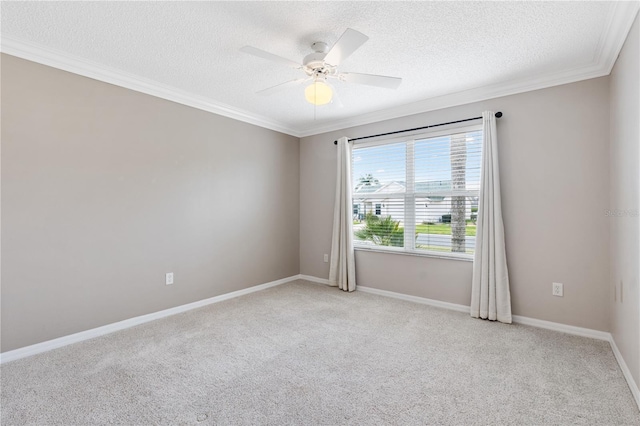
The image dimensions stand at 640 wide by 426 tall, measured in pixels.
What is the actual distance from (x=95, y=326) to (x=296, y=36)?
9.75 ft

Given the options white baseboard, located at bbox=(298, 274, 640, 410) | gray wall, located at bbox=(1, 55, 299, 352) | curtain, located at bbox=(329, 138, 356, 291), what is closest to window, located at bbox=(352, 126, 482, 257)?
curtain, located at bbox=(329, 138, 356, 291)

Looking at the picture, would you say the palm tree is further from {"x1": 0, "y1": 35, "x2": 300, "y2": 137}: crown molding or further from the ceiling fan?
the ceiling fan

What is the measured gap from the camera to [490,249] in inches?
→ 120

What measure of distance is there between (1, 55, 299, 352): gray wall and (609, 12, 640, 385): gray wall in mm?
3658

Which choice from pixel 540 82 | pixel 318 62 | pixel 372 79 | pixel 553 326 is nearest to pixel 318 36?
pixel 318 62

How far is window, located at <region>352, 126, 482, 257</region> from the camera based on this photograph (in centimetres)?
338

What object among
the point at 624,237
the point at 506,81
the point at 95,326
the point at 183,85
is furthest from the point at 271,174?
the point at 624,237

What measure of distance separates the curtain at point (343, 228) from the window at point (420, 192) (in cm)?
17

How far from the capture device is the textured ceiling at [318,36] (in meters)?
1.91

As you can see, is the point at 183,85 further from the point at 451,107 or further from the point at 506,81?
the point at 506,81

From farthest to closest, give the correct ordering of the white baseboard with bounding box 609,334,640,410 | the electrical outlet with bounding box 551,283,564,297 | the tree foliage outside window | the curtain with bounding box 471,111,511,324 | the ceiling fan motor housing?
the tree foliage outside window
the curtain with bounding box 471,111,511,324
the electrical outlet with bounding box 551,283,564,297
the ceiling fan motor housing
the white baseboard with bounding box 609,334,640,410

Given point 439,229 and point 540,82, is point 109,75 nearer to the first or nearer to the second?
point 439,229

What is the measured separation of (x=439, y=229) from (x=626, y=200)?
166 cm

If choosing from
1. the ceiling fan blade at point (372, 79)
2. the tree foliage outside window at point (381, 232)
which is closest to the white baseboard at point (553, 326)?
the tree foliage outside window at point (381, 232)
